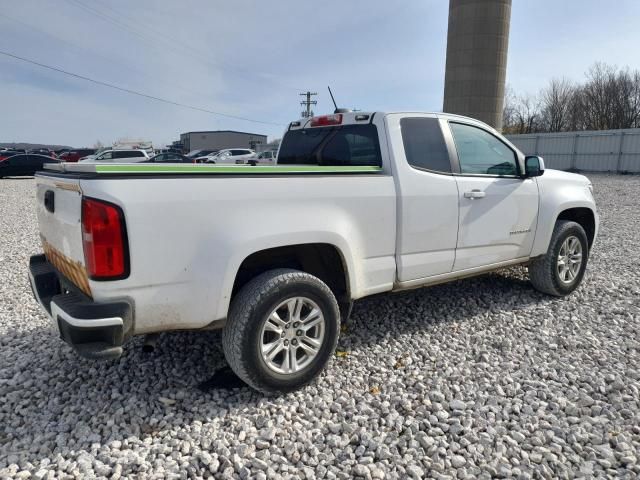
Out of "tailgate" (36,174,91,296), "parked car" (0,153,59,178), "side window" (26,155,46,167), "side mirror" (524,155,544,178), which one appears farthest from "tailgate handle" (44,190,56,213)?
"side window" (26,155,46,167)

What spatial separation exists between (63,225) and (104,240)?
23.6 inches

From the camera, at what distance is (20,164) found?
2236cm

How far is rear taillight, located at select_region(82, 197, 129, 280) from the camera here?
2359 millimetres

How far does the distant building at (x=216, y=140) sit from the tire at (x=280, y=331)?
83087 millimetres

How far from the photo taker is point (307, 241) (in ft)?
9.84

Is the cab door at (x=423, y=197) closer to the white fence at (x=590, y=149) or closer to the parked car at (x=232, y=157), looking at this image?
the white fence at (x=590, y=149)

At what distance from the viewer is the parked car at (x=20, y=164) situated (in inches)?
870

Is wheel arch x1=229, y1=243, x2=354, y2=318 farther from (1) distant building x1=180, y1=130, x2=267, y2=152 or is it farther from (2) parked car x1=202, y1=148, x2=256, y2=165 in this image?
(1) distant building x1=180, y1=130, x2=267, y2=152

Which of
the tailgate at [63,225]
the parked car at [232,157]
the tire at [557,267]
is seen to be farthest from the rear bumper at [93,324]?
the parked car at [232,157]

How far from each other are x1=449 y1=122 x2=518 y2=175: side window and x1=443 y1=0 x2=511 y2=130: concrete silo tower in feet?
95.5

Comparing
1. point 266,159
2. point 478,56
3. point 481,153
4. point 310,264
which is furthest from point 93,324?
point 478,56

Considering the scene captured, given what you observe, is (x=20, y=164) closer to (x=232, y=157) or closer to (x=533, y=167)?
A: (x=232, y=157)

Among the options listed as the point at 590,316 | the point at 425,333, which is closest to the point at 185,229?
the point at 425,333

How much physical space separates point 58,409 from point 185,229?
1.50 metres
